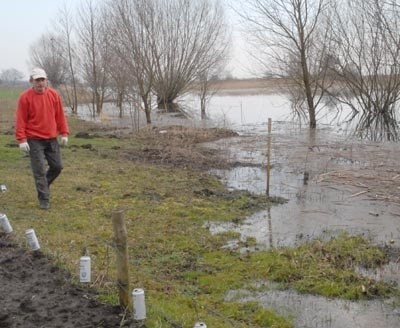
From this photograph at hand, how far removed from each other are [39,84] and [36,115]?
44 centimetres

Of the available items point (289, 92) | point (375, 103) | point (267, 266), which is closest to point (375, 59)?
point (375, 103)

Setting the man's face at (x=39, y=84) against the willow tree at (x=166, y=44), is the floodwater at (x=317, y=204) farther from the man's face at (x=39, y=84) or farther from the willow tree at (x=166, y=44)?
the willow tree at (x=166, y=44)

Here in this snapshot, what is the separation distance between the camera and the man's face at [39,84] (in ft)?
23.6

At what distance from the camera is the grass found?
466 centimetres

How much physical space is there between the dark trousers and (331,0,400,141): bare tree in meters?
18.1

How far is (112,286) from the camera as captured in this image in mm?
4473

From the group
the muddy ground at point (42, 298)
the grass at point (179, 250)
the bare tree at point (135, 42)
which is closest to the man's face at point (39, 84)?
the grass at point (179, 250)

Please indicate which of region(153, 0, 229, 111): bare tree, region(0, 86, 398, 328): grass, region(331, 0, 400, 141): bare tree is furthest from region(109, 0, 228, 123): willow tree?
region(0, 86, 398, 328): grass

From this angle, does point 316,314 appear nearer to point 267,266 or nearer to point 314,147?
point 267,266

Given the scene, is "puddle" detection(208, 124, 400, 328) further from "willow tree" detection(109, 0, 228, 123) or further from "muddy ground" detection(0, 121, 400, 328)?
"willow tree" detection(109, 0, 228, 123)

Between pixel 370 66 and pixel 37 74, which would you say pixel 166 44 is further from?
pixel 37 74

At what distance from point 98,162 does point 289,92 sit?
17863 mm

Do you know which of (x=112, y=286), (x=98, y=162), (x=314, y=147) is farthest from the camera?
(x=314, y=147)

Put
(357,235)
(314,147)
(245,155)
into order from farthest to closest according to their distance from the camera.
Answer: (314,147) < (245,155) < (357,235)
